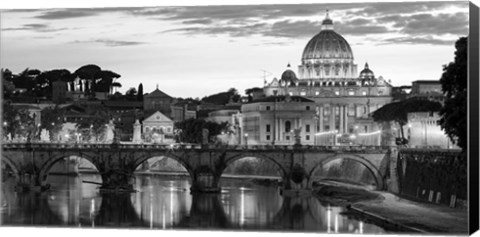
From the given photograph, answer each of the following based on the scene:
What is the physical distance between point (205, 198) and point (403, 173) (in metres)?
5.73

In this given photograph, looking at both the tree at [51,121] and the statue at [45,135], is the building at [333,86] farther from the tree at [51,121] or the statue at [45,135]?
the statue at [45,135]

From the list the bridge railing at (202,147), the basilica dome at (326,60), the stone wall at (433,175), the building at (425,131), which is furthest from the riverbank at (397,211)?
the basilica dome at (326,60)

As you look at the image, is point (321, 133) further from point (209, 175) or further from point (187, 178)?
point (209, 175)

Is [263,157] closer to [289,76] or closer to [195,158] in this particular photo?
[195,158]

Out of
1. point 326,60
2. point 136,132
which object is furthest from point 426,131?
point 326,60

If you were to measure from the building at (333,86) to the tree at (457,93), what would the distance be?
46.2m

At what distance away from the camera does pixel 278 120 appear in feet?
227

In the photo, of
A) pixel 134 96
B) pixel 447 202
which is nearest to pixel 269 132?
pixel 134 96

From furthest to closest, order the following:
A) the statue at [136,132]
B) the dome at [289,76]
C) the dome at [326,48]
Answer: the dome at [326,48] < the dome at [289,76] < the statue at [136,132]

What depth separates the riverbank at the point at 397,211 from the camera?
24203 millimetres

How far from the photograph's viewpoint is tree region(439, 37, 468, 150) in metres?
23.9

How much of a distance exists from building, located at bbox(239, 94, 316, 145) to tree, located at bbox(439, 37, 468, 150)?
1660 inches

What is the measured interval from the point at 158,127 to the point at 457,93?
45441 mm

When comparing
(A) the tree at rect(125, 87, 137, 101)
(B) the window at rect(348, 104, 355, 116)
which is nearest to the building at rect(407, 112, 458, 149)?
(A) the tree at rect(125, 87, 137, 101)
